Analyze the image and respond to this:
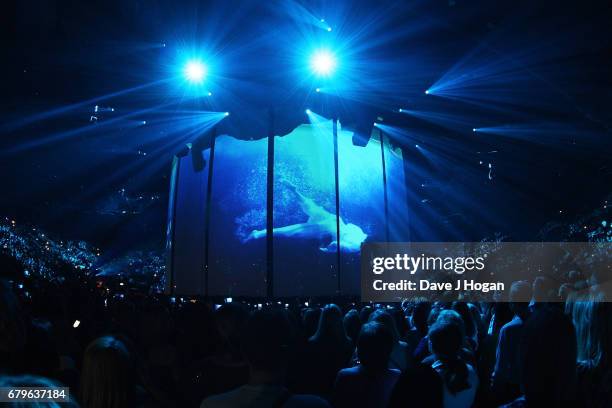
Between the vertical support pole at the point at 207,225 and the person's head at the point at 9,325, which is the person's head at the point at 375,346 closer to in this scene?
the person's head at the point at 9,325

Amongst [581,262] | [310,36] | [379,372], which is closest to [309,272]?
[310,36]

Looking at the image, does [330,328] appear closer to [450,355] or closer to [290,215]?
[450,355]

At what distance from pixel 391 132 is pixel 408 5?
8.20 metres

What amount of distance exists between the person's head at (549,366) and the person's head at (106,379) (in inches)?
68.4

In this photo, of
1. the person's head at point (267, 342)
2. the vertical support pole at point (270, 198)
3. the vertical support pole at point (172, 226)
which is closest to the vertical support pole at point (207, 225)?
the vertical support pole at point (172, 226)

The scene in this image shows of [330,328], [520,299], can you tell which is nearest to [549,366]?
[330,328]

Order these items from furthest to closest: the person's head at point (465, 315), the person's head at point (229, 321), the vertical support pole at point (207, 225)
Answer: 1. the vertical support pole at point (207, 225)
2. the person's head at point (465, 315)
3. the person's head at point (229, 321)

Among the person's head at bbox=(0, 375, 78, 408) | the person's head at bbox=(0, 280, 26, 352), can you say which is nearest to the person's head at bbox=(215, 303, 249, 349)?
the person's head at bbox=(0, 280, 26, 352)

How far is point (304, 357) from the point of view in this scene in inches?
160

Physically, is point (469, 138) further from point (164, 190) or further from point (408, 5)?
point (164, 190)

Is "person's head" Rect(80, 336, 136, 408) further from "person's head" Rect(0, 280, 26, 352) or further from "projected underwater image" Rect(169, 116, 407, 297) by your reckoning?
"projected underwater image" Rect(169, 116, 407, 297)

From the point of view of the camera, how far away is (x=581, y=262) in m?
7.66

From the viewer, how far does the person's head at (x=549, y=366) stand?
2168mm

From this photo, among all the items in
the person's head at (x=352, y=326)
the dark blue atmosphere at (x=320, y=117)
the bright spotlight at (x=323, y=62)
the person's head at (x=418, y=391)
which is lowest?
the person's head at (x=418, y=391)
